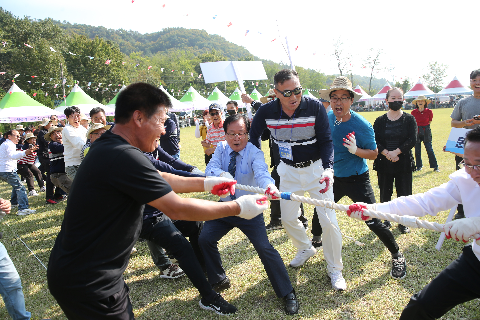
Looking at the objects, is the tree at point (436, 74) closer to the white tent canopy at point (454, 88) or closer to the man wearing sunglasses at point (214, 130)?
the white tent canopy at point (454, 88)

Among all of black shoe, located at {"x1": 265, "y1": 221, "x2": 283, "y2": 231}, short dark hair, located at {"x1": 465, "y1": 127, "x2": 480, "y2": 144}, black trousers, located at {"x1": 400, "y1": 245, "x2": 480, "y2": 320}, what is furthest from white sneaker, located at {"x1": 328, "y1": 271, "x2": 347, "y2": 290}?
short dark hair, located at {"x1": 465, "y1": 127, "x2": 480, "y2": 144}

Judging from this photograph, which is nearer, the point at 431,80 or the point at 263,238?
the point at 263,238

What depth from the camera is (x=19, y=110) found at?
12.2m

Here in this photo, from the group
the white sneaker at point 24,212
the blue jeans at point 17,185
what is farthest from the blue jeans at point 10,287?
the blue jeans at point 17,185

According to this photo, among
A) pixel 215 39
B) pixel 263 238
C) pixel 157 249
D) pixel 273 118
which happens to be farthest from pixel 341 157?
pixel 215 39

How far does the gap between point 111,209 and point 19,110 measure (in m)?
13.6

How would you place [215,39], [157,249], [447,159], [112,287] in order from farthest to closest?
[215,39]
[447,159]
[157,249]
[112,287]

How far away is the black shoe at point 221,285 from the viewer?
3379 mm

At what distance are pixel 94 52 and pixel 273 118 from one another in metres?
60.0

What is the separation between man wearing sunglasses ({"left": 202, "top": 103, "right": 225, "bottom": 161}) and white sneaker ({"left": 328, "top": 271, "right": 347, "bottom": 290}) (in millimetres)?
3602

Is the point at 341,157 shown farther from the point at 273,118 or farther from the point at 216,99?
the point at 216,99

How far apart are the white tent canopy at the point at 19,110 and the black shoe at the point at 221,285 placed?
466 inches

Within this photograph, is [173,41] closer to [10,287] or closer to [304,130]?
[304,130]

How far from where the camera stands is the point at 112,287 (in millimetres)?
1776
